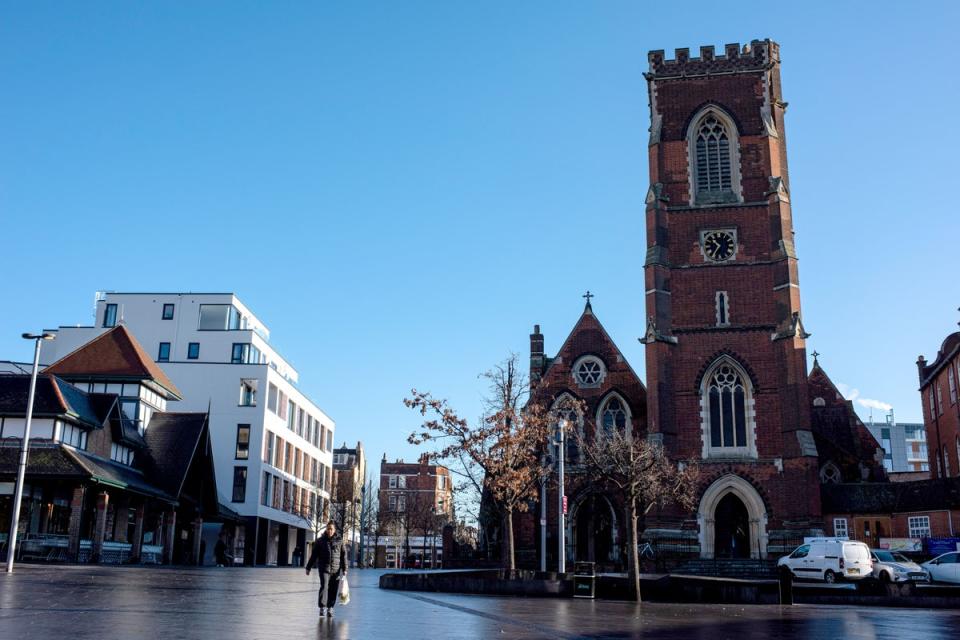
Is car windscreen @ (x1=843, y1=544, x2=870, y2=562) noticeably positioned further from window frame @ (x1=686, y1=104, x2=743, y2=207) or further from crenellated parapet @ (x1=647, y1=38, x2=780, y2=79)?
crenellated parapet @ (x1=647, y1=38, x2=780, y2=79)

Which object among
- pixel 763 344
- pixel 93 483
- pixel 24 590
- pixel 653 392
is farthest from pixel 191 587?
pixel 763 344

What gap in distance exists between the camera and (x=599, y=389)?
50531 mm

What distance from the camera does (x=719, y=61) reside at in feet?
170

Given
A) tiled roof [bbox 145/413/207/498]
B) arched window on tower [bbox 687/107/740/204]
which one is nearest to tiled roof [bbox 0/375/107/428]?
tiled roof [bbox 145/413/207/498]

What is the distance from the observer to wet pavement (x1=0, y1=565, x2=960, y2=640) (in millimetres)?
12148

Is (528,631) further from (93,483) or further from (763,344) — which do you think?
(763,344)

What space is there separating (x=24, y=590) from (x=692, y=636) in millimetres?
12673

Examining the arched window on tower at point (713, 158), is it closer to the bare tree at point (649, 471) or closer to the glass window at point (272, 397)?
the bare tree at point (649, 471)

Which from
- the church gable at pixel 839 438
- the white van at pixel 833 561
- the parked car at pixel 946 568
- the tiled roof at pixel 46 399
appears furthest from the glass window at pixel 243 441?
the parked car at pixel 946 568

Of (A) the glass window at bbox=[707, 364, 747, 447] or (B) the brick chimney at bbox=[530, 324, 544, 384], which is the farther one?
(B) the brick chimney at bbox=[530, 324, 544, 384]

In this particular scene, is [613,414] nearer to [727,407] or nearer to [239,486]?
[727,407]

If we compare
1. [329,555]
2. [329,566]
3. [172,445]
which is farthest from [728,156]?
[329,566]

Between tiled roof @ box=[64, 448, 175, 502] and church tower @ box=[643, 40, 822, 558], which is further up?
church tower @ box=[643, 40, 822, 558]

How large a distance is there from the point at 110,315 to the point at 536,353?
119 ft
